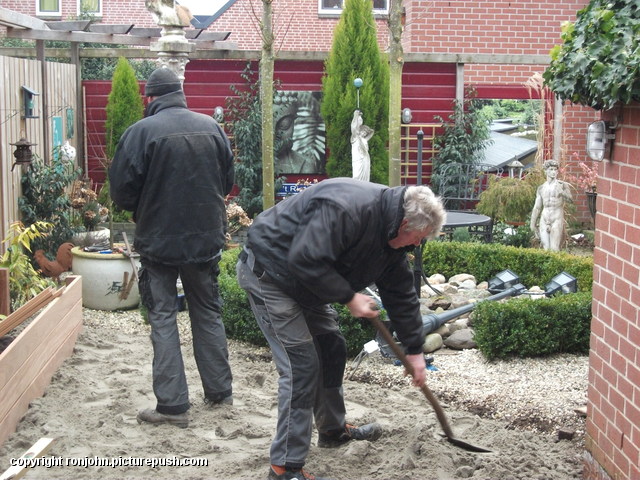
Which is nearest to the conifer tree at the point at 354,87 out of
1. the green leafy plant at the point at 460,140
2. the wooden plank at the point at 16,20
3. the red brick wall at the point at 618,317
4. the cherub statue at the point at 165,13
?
the green leafy plant at the point at 460,140

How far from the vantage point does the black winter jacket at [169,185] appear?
5.39m

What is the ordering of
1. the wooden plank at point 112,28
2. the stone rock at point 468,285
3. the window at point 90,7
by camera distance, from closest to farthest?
the stone rock at point 468,285 < the wooden plank at point 112,28 < the window at point 90,7

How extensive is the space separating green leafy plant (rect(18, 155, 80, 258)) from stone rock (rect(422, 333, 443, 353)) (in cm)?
427

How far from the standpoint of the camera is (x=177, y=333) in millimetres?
5574

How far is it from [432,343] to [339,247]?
3.42m

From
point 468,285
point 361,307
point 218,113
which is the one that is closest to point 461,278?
point 468,285

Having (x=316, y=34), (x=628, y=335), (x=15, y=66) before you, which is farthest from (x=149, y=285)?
(x=316, y=34)

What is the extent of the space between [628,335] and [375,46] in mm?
10009

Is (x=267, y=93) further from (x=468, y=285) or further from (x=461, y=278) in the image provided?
(x=468, y=285)

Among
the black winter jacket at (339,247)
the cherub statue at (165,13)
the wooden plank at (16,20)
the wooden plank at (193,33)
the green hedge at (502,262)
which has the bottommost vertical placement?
the green hedge at (502,262)

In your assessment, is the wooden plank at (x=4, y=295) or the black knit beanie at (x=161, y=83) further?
the wooden plank at (x=4, y=295)

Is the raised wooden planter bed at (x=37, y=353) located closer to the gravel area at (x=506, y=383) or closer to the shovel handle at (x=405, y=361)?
the gravel area at (x=506, y=383)

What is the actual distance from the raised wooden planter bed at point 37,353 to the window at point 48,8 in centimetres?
2407

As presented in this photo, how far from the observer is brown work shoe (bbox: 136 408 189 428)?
5.39 meters
